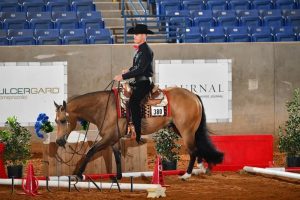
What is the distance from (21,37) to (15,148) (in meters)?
5.70

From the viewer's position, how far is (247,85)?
57.8ft

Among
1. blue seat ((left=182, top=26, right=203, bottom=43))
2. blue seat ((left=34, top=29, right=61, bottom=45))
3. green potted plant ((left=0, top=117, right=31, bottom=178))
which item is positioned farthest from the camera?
blue seat ((left=182, top=26, right=203, bottom=43))

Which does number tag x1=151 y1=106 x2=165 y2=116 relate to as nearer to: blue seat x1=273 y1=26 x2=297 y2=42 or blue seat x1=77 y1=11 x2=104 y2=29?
blue seat x1=77 y1=11 x2=104 y2=29

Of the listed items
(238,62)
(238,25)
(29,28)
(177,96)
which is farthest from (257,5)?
(177,96)

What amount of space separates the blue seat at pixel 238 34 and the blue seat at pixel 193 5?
160cm

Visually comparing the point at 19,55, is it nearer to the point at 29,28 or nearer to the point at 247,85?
the point at 29,28

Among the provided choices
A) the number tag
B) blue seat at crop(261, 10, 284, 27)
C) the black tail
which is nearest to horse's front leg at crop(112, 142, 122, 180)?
the number tag

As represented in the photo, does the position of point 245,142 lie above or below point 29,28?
below

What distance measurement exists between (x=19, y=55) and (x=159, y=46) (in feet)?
10.8

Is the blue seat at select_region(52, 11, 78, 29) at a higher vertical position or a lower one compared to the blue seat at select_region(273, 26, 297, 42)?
higher

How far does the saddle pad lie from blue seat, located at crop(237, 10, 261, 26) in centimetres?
780

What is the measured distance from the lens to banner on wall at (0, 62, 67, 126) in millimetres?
16672

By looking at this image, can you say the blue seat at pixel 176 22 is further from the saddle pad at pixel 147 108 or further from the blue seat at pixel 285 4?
the saddle pad at pixel 147 108

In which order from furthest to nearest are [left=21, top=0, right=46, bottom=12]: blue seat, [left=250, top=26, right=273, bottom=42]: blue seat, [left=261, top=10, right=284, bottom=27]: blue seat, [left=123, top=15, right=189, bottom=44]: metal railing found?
[left=261, top=10, right=284, bottom=27]: blue seat → [left=21, top=0, right=46, bottom=12]: blue seat → [left=250, top=26, right=273, bottom=42]: blue seat → [left=123, top=15, right=189, bottom=44]: metal railing
